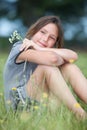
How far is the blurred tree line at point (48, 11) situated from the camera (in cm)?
2247

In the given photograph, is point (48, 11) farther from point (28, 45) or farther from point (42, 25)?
point (28, 45)

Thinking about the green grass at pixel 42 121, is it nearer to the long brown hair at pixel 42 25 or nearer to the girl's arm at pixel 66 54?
the girl's arm at pixel 66 54

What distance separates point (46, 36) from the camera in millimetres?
4426

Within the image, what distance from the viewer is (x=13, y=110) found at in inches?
151

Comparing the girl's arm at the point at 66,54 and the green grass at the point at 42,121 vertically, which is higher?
the girl's arm at the point at 66,54

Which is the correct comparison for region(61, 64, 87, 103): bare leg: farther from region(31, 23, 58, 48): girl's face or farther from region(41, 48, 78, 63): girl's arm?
region(31, 23, 58, 48): girl's face

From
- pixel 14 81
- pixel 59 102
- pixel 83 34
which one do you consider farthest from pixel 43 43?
pixel 83 34

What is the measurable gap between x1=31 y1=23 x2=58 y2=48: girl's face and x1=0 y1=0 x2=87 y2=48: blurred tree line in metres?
17.5

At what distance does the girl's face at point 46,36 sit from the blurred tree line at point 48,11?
17.5 metres

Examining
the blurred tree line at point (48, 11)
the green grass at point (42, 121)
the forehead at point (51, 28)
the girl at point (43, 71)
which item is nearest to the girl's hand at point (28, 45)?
the girl at point (43, 71)

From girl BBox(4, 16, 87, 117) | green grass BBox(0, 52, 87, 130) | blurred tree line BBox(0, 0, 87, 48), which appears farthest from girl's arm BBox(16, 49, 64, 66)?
blurred tree line BBox(0, 0, 87, 48)

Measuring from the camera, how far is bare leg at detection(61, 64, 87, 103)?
4.15 metres

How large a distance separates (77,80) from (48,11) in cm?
1871

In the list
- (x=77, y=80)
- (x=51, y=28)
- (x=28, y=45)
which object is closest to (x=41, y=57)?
(x=28, y=45)
